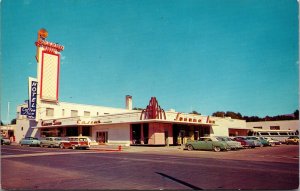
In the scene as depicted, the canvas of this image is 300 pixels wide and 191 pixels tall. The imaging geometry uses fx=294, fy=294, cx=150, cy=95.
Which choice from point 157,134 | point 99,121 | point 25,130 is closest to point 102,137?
point 99,121

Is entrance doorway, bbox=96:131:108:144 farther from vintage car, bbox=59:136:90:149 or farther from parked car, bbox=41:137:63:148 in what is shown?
vintage car, bbox=59:136:90:149

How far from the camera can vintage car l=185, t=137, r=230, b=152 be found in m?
27.7

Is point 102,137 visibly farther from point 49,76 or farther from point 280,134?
point 280,134

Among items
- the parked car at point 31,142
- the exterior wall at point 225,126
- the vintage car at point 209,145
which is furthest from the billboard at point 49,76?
the vintage car at point 209,145

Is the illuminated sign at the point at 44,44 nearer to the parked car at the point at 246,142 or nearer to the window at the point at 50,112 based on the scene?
the window at the point at 50,112

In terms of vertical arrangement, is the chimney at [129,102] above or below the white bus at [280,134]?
above

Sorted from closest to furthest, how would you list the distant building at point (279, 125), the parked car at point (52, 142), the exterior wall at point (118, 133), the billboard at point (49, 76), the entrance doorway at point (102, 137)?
1. the parked car at point (52, 142)
2. the exterior wall at point (118, 133)
3. the entrance doorway at point (102, 137)
4. the billboard at point (49, 76)
5. the distant building at point (279, 125)

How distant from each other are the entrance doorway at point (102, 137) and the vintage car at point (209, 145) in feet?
55.4

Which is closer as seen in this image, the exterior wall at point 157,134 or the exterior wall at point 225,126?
the exterior wall at point 157,134

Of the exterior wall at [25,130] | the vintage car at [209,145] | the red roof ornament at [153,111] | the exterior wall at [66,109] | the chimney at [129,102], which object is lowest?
the vintage car at [209,145]

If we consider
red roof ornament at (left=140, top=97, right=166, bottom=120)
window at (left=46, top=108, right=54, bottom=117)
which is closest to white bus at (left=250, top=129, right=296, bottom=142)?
red roof ornament at (left=140, top=97, right=166, bottom=120)

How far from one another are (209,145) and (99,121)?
20432mm

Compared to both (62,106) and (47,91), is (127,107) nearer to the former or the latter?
(62,106)

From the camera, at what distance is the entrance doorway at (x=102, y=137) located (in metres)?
43.5
